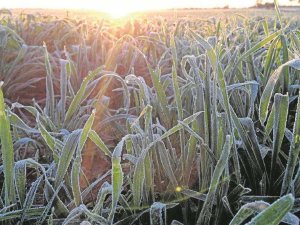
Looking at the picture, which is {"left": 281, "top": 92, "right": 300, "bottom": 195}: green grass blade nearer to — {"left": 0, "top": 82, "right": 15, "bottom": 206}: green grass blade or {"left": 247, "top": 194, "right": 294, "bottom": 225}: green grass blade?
{"left": 247, "top": 194, "right": 294, "bottom": 225}: green grass blade

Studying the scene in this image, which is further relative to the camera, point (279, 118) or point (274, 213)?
point (279, 118)

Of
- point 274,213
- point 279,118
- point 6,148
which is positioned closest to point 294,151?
point 279,118

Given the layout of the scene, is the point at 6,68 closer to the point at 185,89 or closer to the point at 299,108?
the point at 185,89

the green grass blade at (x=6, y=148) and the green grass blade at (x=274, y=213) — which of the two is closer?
the green grass blade at (x=274, y=213)

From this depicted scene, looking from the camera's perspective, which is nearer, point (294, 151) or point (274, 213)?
point (274, 213)

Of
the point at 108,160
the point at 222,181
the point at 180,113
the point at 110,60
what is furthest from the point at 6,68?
the point at 222,181

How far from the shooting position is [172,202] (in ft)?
2.03

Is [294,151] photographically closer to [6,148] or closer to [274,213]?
[274,213]

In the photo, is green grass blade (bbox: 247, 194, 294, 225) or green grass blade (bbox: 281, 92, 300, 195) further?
green grass blade (bbox: 281, 92, 300, 195)

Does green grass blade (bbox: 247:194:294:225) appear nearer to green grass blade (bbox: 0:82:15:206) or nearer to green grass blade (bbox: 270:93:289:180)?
green grass blade (bbox: 270:93:289:180)

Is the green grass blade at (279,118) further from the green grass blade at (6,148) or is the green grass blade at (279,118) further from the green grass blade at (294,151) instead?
the green grass blade at (6,148)

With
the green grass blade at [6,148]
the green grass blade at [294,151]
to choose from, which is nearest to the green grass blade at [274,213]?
the green grass blade at [294,151]

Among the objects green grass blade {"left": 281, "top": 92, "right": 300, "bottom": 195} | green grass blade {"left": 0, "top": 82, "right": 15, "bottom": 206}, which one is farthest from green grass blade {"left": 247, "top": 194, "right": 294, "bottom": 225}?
green grass blade {"left": 0, "top": 82, "right": 15, "bottom": 206}

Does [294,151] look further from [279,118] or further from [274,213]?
[274,213]
